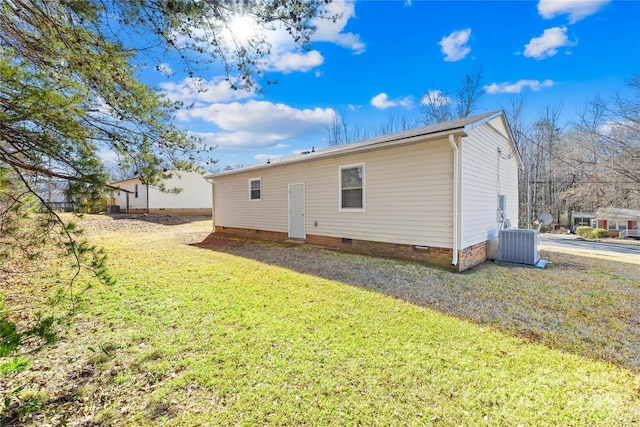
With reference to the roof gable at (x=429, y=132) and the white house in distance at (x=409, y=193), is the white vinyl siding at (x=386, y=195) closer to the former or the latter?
the white house in distance at (x=409, y=193)

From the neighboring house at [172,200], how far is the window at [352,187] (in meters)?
17.7

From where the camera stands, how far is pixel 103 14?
9.36ft

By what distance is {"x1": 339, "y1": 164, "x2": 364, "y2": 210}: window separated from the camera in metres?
7.86

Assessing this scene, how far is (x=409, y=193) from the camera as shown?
6.84 metres

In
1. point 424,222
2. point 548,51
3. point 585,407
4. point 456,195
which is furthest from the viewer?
point 548,51

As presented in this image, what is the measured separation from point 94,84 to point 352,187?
6132 millimetres

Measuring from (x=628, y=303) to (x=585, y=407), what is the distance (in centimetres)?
353

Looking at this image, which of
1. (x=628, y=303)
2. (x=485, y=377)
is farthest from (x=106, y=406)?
(x=628, y=303)

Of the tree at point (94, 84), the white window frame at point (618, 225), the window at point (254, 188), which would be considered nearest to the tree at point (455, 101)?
the white window frame at point (618, 225)

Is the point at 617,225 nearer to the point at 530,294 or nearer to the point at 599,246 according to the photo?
the point at 599,246

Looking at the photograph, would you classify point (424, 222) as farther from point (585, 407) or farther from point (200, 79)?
point (200, 79)

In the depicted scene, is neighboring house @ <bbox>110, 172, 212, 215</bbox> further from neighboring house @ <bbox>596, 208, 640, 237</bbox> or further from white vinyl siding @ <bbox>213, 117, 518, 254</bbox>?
neighboring house @ <bbox>596, 208, 640, 237</bbox>

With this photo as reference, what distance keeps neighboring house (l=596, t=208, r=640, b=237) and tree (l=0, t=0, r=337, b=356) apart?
27.8 m

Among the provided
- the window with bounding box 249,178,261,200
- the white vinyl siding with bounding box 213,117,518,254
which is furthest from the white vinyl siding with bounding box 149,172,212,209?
the white vinyl siding with bounding box 213,117,518,254
